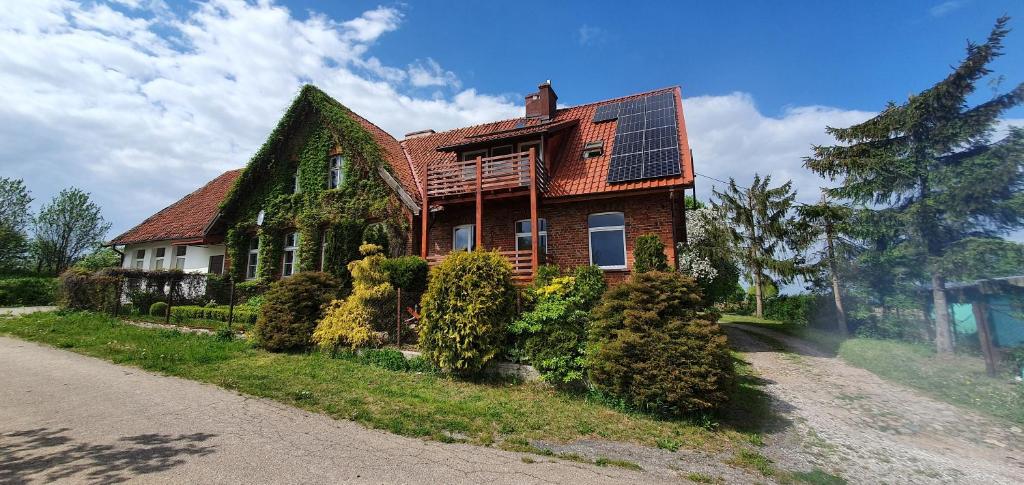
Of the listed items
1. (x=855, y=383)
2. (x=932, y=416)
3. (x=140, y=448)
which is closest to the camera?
(x=140, y=448)

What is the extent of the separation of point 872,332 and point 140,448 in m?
21.6

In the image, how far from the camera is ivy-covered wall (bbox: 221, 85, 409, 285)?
51.1 ft

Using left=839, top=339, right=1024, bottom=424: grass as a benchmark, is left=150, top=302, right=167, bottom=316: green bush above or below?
above

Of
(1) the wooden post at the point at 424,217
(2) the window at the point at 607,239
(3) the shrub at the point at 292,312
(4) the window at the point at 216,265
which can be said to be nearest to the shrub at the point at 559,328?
(2) the window at the point at 607,239

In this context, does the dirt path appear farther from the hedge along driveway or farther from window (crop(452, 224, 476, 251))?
window (crop(452, 224, 476, 251))

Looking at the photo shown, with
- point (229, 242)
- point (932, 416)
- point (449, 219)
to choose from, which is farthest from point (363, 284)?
point (932, 416)

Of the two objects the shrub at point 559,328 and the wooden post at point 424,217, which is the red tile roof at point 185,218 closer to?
the wooden post at point 424,217

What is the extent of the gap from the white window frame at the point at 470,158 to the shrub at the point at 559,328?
6711 millimetres

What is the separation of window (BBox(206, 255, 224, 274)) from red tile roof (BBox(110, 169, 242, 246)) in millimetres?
1383

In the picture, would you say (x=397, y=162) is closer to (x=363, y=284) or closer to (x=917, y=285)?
(x=363, y=284)

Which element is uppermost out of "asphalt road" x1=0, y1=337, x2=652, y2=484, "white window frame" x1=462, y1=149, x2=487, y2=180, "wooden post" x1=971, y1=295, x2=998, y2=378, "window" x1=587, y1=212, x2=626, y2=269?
"white window frame" x1=462, y1=149, x2=487, y2=180

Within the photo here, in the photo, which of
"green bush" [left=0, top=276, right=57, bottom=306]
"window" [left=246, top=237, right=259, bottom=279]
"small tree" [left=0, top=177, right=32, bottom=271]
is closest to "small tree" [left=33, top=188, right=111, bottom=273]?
"small tree" [left=0, top=177, right=32, bottom=271]

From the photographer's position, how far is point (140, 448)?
4.66m

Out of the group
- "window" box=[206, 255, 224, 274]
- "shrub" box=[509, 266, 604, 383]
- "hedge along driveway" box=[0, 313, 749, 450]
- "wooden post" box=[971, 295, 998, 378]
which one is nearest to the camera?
"hedge along driveway" box=[0, 313, 749, 450]
